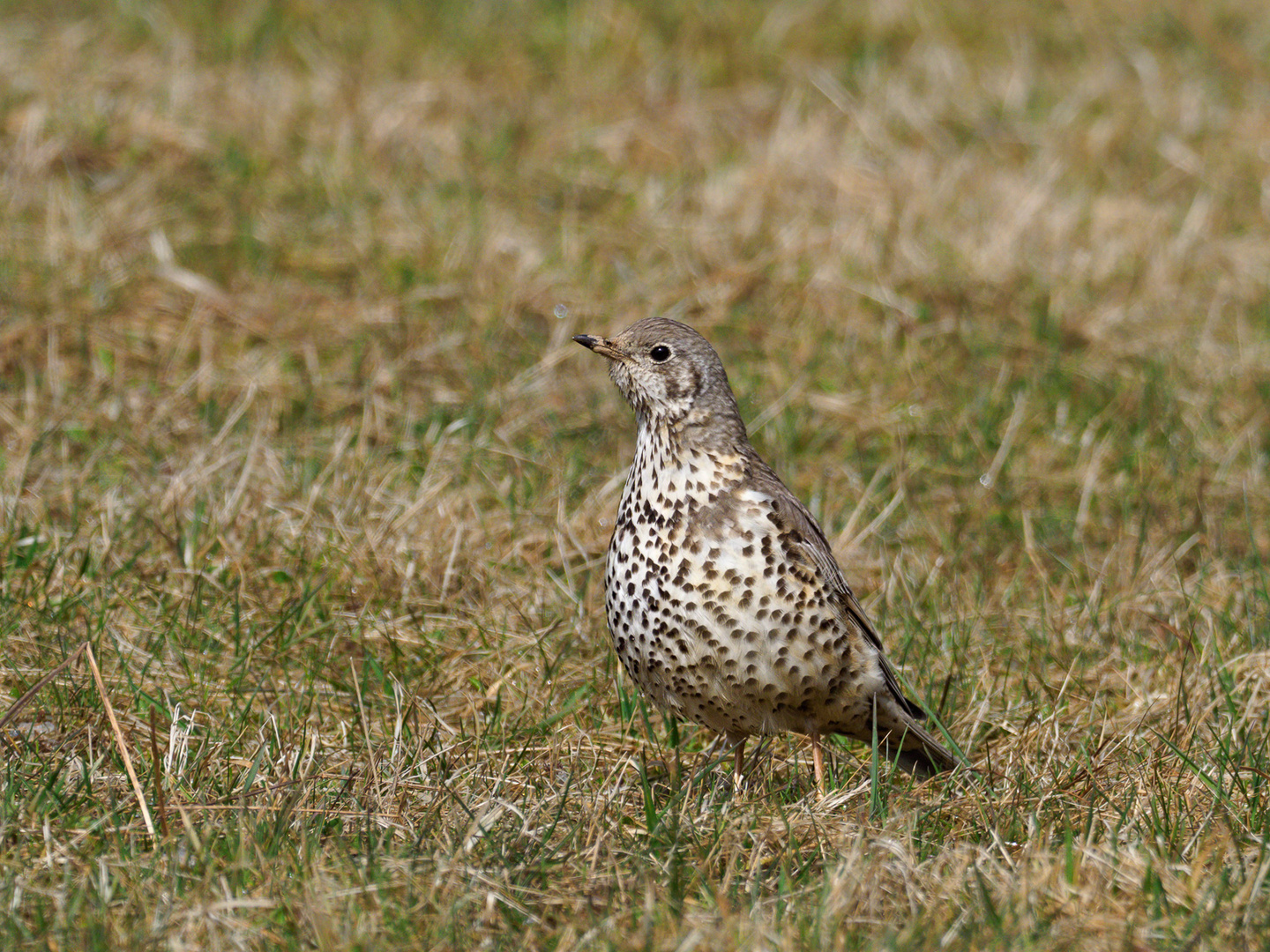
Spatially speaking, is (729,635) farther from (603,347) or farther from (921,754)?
(603,347)

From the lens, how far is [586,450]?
6.66 metres

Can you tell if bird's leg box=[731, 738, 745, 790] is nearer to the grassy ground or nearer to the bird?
the bird

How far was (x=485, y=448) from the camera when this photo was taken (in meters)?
6.32

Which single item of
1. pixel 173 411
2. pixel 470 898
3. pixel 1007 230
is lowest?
pixel 173 411

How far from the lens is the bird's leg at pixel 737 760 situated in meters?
4.44

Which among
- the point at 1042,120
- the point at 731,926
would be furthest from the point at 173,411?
the point at 1042,120

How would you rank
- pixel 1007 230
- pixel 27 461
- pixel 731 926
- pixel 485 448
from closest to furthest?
pixel 731 926 → pixel 27 461 → pixel 485 448 → pixel 1007 230

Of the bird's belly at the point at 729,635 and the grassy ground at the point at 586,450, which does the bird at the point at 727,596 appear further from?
A: the grassy ground at the point at 586,450

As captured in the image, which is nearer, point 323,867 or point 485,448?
point 323,867

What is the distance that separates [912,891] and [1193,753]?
1.48 meters

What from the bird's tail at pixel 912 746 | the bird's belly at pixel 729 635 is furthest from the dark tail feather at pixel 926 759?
the bird's belly at pixel 729 635

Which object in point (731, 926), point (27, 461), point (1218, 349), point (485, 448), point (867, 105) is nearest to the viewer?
point (731, 926)

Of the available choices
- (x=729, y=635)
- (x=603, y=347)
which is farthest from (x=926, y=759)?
(x=603, y=347)

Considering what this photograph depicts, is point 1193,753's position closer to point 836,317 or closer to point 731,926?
point 731,926
